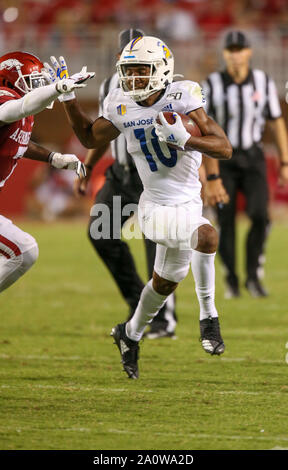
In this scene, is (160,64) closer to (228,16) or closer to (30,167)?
(30,167)

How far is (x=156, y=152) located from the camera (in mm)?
3934

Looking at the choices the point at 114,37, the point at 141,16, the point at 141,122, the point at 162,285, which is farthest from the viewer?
the point at 141,16

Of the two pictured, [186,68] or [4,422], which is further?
[186,68]

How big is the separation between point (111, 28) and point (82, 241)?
3.97 meters

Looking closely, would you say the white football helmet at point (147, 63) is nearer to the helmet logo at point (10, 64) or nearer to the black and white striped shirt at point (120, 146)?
the helmet logo at point (10, 64)

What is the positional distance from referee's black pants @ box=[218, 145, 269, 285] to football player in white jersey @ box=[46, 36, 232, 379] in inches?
99.8

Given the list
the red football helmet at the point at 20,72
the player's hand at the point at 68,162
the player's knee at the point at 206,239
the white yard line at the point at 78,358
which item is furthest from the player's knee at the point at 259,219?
the red football helmet at the point at 20,72

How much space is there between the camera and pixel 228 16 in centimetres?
1337

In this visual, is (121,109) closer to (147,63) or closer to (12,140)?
(147,63)

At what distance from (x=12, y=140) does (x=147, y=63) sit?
683mm

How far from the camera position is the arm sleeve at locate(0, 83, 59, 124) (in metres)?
3.59

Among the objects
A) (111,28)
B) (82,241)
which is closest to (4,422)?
(82,241)

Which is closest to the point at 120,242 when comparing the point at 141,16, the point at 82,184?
the point at 82,184

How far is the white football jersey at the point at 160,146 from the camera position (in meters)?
3.89
